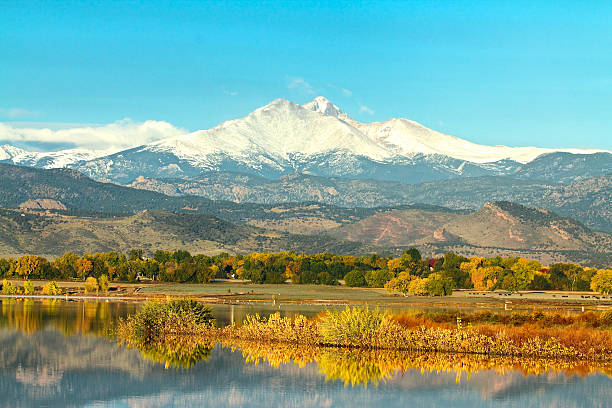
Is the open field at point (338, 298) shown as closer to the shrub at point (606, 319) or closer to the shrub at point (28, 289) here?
the shrub at point (28, 289)

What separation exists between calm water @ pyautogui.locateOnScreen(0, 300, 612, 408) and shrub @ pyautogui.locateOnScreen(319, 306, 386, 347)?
7926 millimetres

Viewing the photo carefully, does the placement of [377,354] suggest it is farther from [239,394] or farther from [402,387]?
[239,394]

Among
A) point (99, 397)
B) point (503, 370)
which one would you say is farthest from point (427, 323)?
point (99, 397)

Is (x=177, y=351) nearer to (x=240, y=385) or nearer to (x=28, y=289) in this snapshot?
(x=240, y=385)

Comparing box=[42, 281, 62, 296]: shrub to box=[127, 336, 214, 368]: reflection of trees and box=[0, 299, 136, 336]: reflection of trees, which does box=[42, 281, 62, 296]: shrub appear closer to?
box=[0, 299, 136, 336]: reflection of trees

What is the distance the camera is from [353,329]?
6862cm

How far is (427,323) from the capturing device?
254ft

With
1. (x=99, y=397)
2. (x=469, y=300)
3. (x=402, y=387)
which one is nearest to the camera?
(x=99, y=397)

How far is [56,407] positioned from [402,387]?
1984cm

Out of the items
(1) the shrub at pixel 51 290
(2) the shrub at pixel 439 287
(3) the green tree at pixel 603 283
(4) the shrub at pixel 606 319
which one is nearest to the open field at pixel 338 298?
(1) the shrub at pixel 51 290

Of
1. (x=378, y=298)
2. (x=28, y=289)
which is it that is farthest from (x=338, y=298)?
(x=28, y=289)

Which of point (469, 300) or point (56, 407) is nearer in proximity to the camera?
point (56, 407)

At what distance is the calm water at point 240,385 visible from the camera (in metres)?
48.6

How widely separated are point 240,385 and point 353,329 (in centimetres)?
1729
